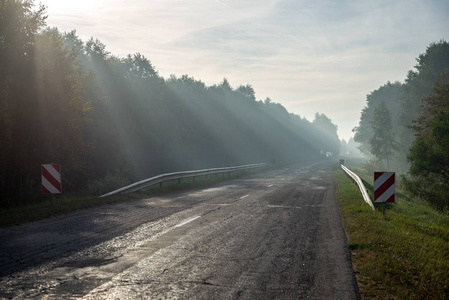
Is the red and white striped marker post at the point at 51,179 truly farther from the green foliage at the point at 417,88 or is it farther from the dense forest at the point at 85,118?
the green foliage at the point at 417,88

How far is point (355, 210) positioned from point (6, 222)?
31.6 ft

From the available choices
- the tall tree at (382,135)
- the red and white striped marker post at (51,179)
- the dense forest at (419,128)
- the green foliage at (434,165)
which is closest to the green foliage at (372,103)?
the dense forest at (419,128)

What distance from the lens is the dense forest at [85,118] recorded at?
46.8 feet

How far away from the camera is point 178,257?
17.7 ft

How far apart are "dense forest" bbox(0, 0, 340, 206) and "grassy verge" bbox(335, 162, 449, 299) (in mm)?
11780

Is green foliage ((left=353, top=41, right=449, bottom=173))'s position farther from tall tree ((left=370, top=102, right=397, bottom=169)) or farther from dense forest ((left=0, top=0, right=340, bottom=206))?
dense forest ((left=0, top=0, right=340, bottom=206))

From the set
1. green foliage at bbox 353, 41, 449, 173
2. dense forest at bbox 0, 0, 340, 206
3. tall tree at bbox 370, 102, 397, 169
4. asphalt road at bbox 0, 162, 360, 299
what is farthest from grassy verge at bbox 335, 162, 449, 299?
tall tree at bbox 370, 102, 397, 169

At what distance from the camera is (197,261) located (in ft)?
17.1

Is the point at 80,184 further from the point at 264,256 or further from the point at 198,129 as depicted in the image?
the point at 198,129

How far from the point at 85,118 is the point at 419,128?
2687 cm

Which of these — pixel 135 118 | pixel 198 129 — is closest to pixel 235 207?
pixel 135 118

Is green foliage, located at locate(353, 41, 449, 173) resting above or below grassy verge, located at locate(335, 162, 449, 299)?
above

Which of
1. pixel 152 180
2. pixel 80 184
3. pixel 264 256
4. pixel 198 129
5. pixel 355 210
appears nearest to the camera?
pixel 264 256

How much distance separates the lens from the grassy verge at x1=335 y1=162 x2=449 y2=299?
424 centimetres
